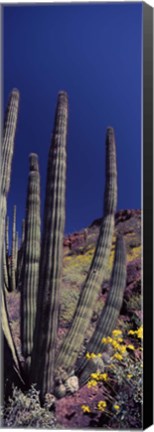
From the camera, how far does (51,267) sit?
804 cm

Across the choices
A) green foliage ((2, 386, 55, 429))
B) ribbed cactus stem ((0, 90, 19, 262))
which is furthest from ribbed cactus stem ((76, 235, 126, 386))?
ribbed cactus stem ((0, 90, 19, 262))

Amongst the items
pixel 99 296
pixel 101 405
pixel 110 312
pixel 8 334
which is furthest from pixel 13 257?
pixel 101 405

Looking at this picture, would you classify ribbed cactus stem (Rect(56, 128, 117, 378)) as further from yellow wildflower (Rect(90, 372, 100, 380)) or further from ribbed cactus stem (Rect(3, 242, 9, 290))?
ribbed cactus stem (Rect(3, 242, 9, 290))

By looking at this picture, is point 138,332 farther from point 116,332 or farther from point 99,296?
point 99,296

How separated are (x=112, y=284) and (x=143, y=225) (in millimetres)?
497

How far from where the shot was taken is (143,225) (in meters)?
7.80

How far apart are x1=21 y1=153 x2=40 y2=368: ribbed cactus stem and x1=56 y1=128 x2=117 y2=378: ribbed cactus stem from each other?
0.30 meters

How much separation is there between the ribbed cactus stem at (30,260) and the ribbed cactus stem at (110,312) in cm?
45

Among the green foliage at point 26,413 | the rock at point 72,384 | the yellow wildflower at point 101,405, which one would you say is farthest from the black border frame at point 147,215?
the green foliage at point 26,413

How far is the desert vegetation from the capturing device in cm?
789

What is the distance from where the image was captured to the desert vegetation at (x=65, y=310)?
311 inches

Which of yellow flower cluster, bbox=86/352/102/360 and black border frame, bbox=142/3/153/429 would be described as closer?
black border frame, bbox=142/3/153/429

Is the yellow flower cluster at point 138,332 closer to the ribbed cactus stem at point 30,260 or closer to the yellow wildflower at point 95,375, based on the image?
the yellow wildflower at point 95,375

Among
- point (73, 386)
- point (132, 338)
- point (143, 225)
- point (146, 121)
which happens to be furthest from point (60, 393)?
Answer: point (146, 121)
